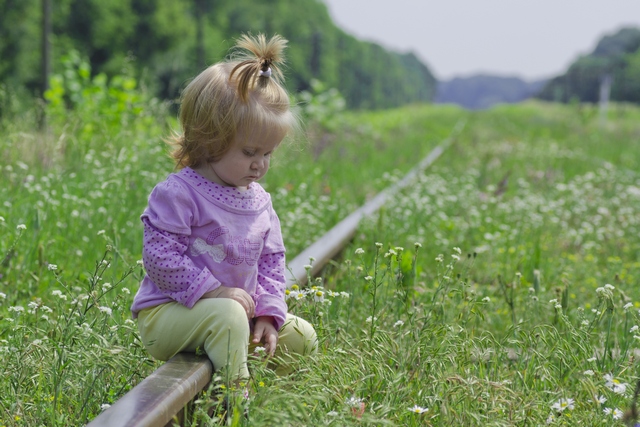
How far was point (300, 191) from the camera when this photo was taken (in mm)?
6281

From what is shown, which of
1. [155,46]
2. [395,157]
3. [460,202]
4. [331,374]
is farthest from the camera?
[155,46]

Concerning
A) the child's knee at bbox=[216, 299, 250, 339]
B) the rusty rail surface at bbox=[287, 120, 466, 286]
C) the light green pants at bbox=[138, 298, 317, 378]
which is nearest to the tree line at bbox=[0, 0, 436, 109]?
the rusty rail surface at bbox=[287, 120, 466, 286]

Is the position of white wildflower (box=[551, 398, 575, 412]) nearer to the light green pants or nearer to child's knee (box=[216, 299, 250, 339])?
the light green pants

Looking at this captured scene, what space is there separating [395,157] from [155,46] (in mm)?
32213

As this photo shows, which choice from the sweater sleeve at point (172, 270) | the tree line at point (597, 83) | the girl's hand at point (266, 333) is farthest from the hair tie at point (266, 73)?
the tree line at point (597, 83)

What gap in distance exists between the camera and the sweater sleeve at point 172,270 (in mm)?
2443

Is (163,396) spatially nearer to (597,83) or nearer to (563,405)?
(563,405)

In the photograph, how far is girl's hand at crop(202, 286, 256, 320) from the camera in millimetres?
2533

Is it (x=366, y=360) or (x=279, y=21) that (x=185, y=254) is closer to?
(x=366, y=360)

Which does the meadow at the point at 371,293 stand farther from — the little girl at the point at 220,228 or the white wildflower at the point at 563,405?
the little girl at the point at 220,228

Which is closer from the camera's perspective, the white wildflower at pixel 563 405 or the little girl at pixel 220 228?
the white wildflower at pixel 563 405

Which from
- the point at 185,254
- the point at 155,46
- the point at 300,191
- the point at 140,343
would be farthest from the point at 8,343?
the point at 155,46

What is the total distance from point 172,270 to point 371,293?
696 millimetres

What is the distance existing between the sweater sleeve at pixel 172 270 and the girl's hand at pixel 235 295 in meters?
0.05
